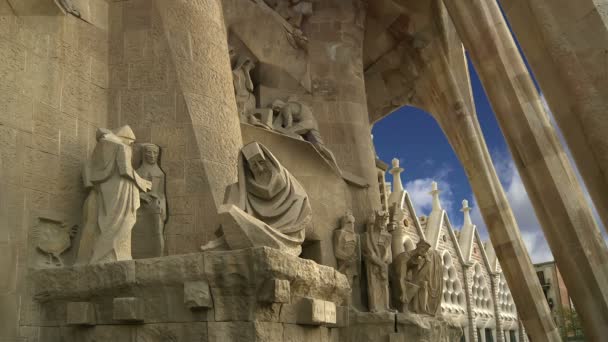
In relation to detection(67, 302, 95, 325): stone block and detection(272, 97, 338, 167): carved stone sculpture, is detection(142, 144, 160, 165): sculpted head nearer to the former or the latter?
detection(67, 302, 95, 325): stone block

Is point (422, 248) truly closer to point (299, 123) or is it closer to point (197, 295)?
point (299, 123)

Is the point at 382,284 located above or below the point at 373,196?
below

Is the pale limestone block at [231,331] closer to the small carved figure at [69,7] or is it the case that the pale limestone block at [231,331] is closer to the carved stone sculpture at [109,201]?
the carved stone sculpture at [109,201]

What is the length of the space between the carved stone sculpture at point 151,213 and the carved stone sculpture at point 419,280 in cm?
534

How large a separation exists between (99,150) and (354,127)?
6.94 meters

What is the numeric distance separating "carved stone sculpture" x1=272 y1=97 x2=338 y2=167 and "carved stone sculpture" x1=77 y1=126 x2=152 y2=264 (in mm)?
4922

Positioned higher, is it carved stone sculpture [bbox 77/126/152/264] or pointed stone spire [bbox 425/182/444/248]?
pointed stone spire [bbox 425/182/444/248]

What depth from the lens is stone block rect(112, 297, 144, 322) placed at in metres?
5.64

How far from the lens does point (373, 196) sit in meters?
12.4

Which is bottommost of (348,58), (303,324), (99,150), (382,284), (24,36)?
(303,324)

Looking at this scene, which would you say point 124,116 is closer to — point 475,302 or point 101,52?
point 101,52

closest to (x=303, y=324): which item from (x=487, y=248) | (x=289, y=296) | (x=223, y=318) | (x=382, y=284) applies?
(x=289, y=296)

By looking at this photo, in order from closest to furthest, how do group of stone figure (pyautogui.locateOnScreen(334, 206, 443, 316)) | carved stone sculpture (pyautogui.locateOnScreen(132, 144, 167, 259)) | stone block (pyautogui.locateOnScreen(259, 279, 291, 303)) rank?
1. stone block (pyautogui.locateOnScreen(259, 279, 291, 303))
2. carved stone sculpture (pyautogui.locateOnScreen(132, 144, 167, 259))
3. group of stone figure (pyautogui.locateOnScreen(334, 206, 443, 316))

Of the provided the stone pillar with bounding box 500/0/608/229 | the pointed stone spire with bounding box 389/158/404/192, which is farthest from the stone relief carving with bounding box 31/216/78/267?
the pointed stone spire with bounding box 389/158/404/192
